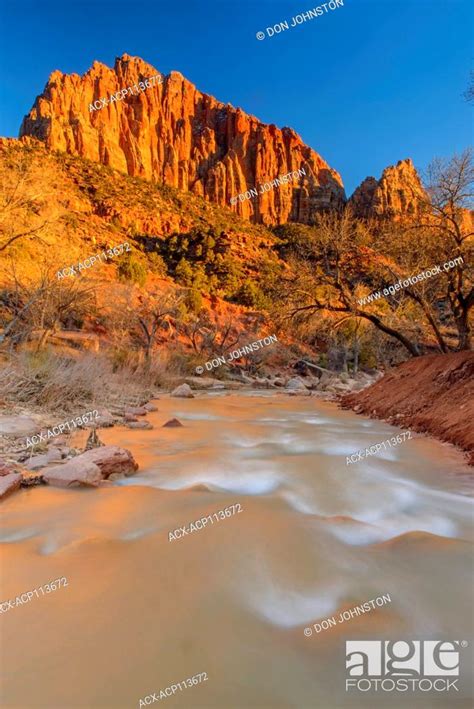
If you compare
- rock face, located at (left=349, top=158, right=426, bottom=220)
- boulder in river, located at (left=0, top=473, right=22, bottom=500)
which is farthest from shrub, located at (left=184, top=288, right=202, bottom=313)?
rock face, located at (left=349, top=158, right=426, bottom=220)

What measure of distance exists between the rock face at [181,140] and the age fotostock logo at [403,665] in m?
63.1

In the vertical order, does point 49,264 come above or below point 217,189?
below

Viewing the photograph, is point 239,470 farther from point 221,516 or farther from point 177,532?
point 177,532

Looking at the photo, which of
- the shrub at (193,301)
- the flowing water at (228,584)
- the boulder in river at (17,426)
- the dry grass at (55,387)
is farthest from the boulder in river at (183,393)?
the shrub at (193,301)

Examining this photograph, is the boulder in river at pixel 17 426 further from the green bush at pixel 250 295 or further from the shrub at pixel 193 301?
the green bush at pixel 250 295

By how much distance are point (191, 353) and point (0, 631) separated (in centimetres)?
2247

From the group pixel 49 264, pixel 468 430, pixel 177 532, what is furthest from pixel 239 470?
Answer: pixel 49 264

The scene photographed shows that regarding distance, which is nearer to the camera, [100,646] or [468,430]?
[100,646]

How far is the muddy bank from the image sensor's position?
5.40 m

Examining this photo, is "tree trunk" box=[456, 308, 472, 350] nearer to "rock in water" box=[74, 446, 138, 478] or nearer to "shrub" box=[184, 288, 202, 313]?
"rock in water" box=[74, 446, 138, 478]

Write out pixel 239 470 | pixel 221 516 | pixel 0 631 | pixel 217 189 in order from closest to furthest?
pixel 0 631 → pixel 221 516 → pixel 239 470 → pixel 217 189

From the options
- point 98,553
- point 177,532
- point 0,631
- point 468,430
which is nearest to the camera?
point 0,631

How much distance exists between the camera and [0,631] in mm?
1445

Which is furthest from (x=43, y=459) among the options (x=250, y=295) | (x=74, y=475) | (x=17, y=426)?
(x=250, y=295)
